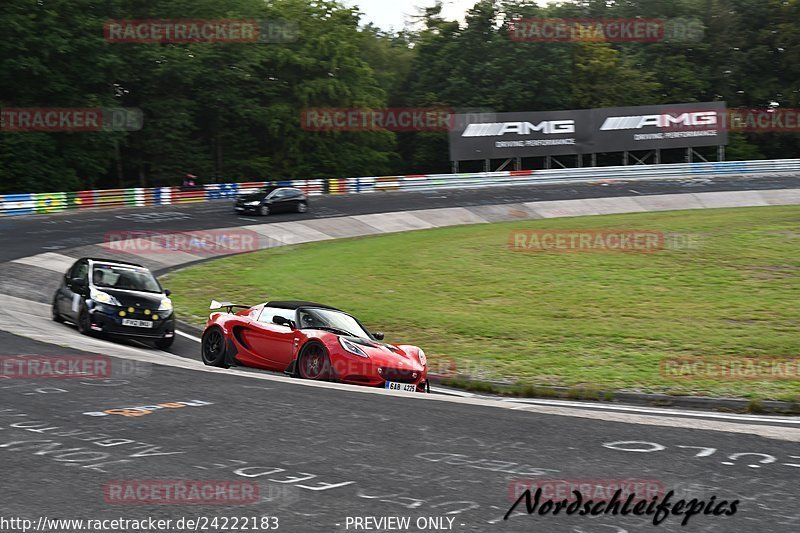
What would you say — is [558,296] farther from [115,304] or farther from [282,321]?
[115,304]

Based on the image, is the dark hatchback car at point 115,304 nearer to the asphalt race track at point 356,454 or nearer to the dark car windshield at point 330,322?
the dark car windshield at point 330,322

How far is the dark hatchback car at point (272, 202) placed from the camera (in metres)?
37.9

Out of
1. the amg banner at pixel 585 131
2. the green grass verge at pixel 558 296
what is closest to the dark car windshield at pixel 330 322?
the green grass verge at pixel 558 296

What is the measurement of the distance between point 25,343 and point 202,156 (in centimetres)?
4389

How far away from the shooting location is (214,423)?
8.27 metres

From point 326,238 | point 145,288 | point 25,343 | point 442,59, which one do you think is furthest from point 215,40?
point 25,343

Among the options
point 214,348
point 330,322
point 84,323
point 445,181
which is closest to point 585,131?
point 445,181

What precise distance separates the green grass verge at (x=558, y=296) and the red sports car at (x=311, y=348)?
2.47m

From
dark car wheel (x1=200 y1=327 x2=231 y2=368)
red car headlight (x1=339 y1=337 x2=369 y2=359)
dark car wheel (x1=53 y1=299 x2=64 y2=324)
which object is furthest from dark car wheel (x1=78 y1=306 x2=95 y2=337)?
red car headlight (x1=339 y1=337 x2=369 y2=359)

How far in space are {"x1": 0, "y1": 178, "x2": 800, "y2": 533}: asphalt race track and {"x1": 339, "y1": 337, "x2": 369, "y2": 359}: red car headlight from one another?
1.07m

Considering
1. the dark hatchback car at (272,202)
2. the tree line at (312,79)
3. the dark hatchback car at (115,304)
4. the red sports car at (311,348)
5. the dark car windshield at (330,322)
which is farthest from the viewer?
the tree line at (312,79)

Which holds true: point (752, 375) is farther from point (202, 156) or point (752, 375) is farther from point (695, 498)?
point (202, 156)

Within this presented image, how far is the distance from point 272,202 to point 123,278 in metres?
21.5

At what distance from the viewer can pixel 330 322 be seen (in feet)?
42.7
